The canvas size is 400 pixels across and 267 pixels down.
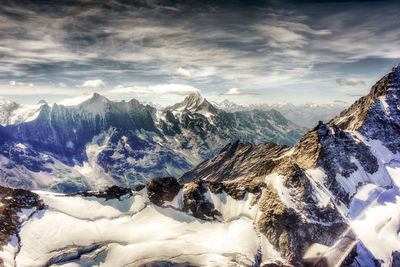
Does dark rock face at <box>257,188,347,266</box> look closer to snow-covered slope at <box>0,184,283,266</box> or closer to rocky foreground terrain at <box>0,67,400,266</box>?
rocky foreground terrain at <box>0,67,400,266</box>

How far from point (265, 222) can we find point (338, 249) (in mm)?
46259

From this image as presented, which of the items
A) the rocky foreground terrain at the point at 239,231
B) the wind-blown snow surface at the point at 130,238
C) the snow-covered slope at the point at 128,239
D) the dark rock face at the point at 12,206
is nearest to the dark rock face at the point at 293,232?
the rocky foreground terrain at the point at 239,231

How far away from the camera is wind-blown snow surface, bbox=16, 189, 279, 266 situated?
6083 inches

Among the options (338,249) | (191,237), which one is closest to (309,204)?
(338,249)

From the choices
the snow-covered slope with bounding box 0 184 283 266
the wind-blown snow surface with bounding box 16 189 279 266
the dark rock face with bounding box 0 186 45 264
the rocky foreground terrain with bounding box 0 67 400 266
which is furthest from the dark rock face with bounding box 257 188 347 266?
the dark rock face with bounding box 0 186 45 264

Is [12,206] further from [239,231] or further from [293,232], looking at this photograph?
[293,232]

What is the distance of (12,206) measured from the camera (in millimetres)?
170250

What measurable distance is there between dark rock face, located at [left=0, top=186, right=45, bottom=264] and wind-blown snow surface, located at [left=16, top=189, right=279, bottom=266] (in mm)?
6068

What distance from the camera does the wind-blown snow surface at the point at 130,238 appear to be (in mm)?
154500

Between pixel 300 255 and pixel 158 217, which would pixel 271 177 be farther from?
pixel 158 217

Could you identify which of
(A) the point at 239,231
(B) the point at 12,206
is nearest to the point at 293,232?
(A) the point at 239,231

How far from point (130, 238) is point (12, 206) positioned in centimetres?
8521

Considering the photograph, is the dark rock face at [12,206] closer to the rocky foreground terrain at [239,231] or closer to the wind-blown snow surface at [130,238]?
the rocky foreground terrain at [239,231]

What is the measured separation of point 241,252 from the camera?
159250 mm
